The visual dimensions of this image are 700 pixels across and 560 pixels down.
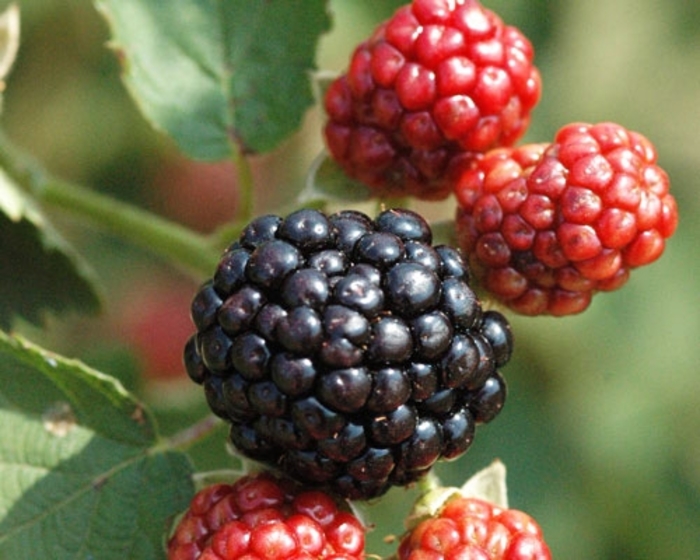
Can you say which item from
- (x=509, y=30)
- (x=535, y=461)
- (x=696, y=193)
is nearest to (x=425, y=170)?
(x=509, y=30)

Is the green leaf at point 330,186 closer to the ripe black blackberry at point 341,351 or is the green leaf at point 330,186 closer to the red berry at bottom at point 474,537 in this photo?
the ripe black blackberry at point 341,351

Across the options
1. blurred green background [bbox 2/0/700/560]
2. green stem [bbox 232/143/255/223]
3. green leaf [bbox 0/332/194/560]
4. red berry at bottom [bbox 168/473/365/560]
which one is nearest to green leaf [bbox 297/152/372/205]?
green stem [bbox 232/143/255/223]

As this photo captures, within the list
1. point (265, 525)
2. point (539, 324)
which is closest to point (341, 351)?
point (265, 525)

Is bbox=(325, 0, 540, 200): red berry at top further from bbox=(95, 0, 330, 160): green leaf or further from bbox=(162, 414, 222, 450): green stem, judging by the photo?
bbox=(162, 414, 222, 450): green stem

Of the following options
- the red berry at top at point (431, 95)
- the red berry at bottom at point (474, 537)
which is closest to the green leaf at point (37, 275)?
the red berry at top at point (431, 95)

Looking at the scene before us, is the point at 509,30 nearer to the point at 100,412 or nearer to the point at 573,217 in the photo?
the point at 573,217
